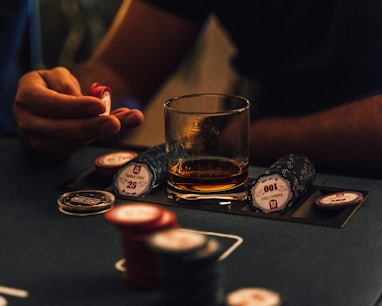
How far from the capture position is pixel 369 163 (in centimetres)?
167

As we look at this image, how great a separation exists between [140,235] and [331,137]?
92cm

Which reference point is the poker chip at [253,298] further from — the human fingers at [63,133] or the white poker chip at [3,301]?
the human fingers at [63,133]

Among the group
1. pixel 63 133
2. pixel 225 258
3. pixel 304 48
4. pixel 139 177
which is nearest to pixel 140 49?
pixel 304 48

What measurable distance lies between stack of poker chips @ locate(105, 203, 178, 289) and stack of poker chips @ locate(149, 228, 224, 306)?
0.05 m

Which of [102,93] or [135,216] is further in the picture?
[102,93]

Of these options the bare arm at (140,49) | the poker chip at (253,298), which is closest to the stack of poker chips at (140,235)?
the poker chip at (253,298)

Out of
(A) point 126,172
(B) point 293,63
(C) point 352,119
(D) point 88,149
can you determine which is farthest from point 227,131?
(B) point 293,63

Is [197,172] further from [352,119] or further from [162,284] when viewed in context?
[352,119]

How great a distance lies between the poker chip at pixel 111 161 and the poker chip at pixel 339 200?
378 millimetres

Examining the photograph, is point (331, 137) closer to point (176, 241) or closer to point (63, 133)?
point (63, 133)

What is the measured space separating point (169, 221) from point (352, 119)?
0.97 m

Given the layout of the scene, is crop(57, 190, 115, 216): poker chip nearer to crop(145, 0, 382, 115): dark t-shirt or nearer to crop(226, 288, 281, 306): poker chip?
crop(226, 288, 281, 306): poker chip

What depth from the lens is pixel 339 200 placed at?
121 cm

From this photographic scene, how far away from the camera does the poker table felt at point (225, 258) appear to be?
0.93m
